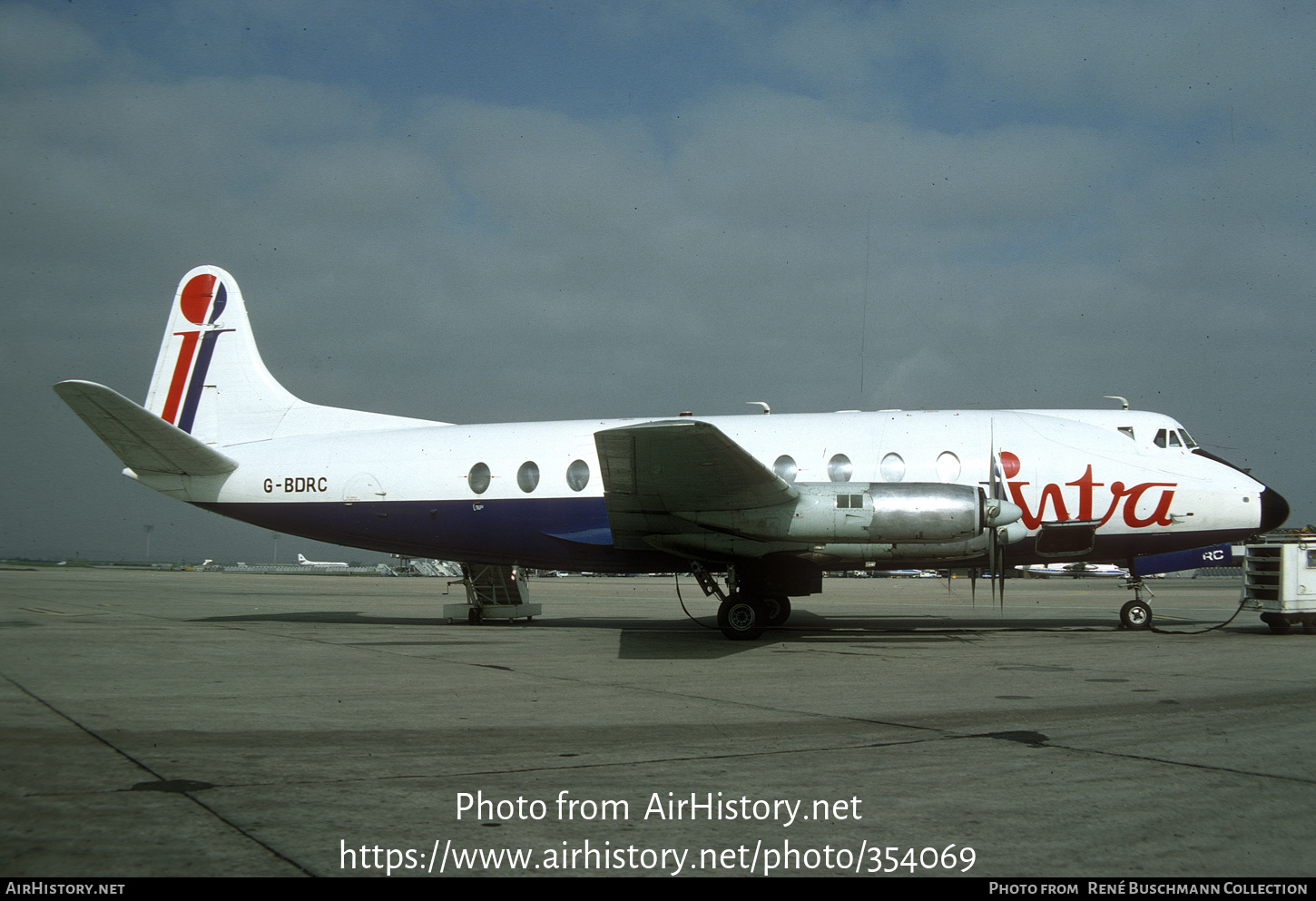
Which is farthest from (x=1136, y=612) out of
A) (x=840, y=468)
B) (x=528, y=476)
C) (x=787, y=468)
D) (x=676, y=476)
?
(x=528, y=476)

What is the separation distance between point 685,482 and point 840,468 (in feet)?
12.3

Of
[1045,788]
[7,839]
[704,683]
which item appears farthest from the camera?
[704,683]

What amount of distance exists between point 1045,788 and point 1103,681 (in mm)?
5433

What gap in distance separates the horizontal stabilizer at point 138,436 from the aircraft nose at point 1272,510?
19.3 meters

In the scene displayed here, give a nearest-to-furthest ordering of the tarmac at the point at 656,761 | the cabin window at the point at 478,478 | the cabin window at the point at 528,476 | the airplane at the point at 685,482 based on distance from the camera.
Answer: the tarmac at the point at 656,761, the airplane at the point at 685,482, the cabin window at the point at 528,476, the cabin window at the point at 478,478

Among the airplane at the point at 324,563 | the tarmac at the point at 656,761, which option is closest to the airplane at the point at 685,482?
the tarmac at the point at 656,761

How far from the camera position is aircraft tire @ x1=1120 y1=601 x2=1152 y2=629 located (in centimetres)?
1664

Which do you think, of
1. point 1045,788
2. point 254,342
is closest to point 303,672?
point 1045,788

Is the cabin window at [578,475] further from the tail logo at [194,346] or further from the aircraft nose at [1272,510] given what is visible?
the aircraft nose at [1272,510]

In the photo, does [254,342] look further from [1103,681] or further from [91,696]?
[1103,681]

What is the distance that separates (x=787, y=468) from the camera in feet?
52.5

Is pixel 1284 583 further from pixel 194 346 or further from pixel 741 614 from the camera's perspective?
pixel 194 346

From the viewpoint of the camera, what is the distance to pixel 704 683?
1005 cm

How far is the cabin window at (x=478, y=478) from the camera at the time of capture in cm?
1709
